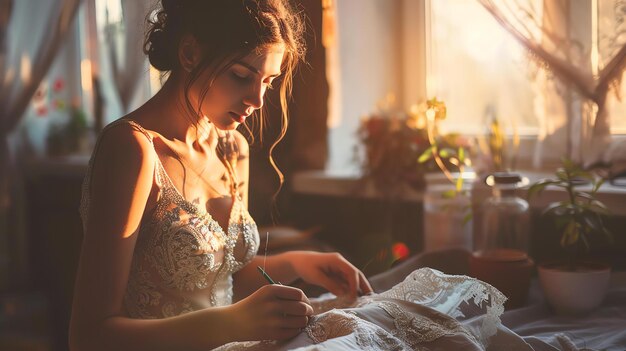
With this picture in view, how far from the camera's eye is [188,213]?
1175 millimetres

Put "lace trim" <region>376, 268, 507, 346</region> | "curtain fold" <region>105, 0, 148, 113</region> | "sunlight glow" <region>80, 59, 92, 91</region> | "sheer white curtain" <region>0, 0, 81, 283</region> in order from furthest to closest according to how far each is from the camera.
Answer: "sunlight glow" <region>80, 59, 92, 91</region>
"sheer white curtain" <region>0, 0, 81, 283</region>
"curtain fold" <region>105, 0, 148, 113</region>
"lace trim" <region>376, 268, 507, 346</region>

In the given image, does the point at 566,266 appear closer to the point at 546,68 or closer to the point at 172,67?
the point at 546,68

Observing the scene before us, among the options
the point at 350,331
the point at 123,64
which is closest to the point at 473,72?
the point at 350,331

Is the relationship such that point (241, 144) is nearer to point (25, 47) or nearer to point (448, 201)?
point (448, 201)

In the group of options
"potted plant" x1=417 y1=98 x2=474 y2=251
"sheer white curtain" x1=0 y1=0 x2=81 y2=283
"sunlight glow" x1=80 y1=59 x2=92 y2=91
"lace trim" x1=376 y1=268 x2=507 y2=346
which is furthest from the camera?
"sunlight glow" x1=80 y1=59 x2=92 y2=91

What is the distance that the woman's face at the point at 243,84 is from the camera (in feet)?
3.64

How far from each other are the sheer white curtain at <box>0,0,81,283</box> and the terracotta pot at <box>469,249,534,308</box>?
2.38 m

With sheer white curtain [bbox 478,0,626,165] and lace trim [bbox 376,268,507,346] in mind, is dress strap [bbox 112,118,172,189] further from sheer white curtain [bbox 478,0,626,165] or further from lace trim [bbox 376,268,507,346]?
A: sheer white curtain [bbox 478,0,626,165]

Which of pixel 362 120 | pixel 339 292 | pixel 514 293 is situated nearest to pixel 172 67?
pixel 339 292

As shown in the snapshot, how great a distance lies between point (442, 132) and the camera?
2035 millimetres

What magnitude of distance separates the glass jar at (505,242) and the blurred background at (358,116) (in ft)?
0.42

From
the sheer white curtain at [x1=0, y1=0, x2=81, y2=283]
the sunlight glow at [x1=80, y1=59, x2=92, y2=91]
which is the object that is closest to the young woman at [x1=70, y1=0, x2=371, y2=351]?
the sheer white curtain at [x1=0, y1=0, x2=81, y2=283]

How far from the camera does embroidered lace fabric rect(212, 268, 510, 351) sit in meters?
0.92

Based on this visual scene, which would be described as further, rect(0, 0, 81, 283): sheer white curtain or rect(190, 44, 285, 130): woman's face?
rect(0, 0, 81, 283): sheer white curtain
